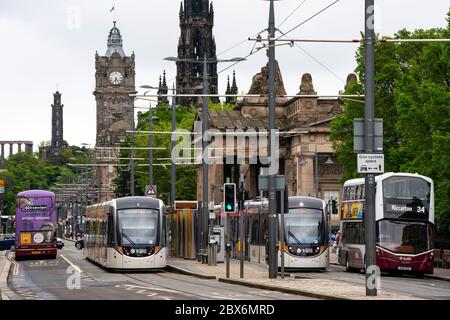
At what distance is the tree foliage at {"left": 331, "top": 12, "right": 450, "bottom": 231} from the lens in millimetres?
53438

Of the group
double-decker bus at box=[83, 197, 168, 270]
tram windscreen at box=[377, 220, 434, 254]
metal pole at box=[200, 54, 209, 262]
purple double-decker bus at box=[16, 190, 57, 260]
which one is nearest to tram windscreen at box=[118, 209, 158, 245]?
double-decker bus at box=[83, 197, 168, 270]

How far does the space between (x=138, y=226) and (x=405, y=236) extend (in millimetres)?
9190

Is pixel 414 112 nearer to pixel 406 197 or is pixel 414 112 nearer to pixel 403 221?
pixel 403 221

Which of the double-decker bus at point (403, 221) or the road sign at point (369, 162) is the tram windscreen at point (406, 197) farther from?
the road sign at point (369, 162)

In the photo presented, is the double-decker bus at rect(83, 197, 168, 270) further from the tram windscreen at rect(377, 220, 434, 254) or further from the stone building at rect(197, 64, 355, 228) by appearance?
the stone building at rect(197, 64, 355, 228)

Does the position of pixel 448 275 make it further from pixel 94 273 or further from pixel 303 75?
pixel 303 75

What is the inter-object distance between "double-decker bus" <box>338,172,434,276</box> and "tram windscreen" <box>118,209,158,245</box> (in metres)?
7.33

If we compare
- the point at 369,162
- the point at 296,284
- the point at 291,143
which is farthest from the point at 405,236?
the point at 291,143

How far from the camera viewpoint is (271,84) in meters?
41.1

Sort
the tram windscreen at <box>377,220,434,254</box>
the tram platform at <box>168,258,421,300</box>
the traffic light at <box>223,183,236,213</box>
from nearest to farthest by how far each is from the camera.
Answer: the tram platform at <box>168,258,421,300</box>, the traffic light at <box>223,183,236,213</box>, the tram windscreen at <box>377,220,434,254</box>

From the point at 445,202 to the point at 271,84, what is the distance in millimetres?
14058

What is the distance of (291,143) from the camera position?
374 feet

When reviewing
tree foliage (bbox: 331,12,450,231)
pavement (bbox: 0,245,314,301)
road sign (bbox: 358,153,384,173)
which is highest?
tree foliage (bbox: 331,12,450,231)
